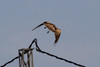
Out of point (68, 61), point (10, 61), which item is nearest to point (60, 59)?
point (68, 61)

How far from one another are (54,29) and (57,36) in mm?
564

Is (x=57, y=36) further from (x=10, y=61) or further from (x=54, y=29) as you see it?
(x=10, y=61)

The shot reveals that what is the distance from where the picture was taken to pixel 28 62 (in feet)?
71.6

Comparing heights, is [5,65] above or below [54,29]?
below

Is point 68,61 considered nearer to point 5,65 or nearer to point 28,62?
point 28,62

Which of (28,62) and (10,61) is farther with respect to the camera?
(10,61)

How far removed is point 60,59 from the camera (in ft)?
73.9

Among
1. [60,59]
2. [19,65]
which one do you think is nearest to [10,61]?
[19,65]

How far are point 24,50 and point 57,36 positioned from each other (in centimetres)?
268

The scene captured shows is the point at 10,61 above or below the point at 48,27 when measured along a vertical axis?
below

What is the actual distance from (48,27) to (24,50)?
2472 mm

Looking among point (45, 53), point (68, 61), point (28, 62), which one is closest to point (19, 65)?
point (28, 62)

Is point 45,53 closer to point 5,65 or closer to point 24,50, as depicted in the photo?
point 24,50

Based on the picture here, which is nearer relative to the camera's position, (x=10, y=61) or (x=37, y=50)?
(x=37, y=50)
